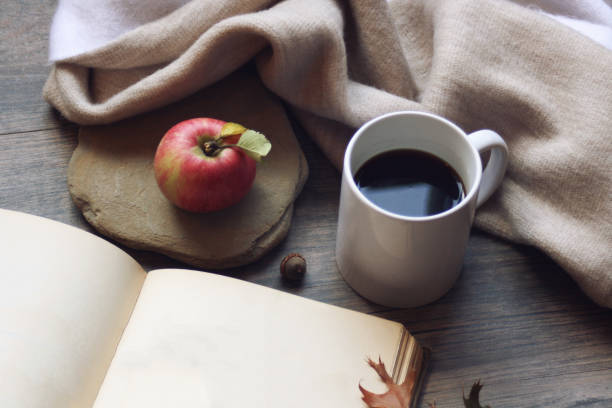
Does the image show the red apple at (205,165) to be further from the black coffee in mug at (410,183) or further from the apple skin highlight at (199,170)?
the black coffee in mug at (410,183)

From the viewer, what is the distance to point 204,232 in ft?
2.37

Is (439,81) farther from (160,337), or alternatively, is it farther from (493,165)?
(160,337)

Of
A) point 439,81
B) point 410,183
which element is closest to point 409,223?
point 410,183

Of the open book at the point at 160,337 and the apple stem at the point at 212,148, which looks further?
the apple stem at the point at 212,148

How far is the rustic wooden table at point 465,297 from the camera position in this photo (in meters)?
0.67

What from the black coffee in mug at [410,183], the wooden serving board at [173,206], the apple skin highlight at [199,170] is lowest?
the wooden serving board at [173,206]

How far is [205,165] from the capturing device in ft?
2.26

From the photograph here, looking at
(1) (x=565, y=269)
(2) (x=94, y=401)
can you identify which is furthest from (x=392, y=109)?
(2) (x=94, y=401)

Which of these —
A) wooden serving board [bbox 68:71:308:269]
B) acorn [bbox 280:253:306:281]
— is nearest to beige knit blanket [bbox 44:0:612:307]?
wooden serving board [bbox 68:71:308:269]

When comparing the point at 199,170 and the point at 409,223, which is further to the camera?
the point at 199,170

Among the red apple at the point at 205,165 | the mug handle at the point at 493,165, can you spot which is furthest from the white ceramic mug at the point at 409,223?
the red apple at the point at 205,165

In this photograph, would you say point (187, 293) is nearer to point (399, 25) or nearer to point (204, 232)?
point (204, 232)

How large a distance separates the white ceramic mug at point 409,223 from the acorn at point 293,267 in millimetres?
40

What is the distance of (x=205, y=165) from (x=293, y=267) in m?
0.14
